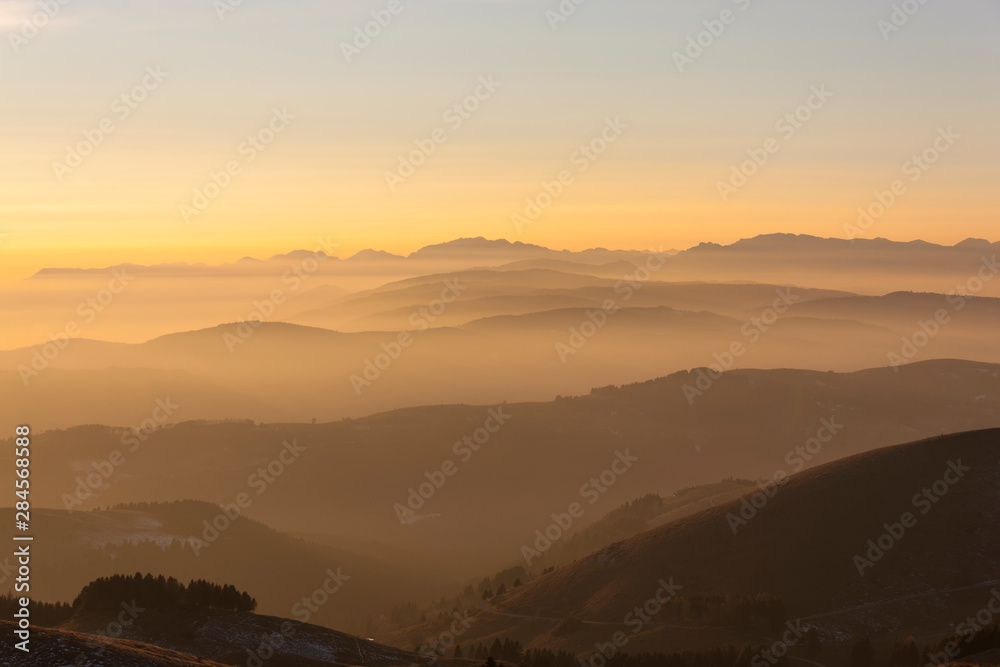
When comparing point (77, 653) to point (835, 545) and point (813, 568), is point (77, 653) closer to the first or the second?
point (813, 568)

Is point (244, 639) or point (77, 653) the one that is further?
point (244, 639)

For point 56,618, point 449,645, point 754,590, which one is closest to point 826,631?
point 754,590

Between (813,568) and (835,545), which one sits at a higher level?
(835,545)

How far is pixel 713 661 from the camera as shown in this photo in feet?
284

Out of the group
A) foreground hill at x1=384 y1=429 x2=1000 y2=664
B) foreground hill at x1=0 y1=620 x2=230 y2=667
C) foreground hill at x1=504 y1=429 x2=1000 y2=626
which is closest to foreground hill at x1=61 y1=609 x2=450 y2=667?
foreground hill at x1=0 y1=620 x2=230 y2=667

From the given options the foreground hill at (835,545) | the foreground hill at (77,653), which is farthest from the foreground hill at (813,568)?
the foreground hill at (77,653)

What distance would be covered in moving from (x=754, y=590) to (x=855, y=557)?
1354 cm

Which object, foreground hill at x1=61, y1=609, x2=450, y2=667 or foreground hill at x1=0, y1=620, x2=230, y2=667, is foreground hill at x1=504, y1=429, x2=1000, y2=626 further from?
foreground hill at x1=0, y1=620, x2=230, y2=667

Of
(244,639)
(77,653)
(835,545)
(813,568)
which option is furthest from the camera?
Answer: (835,545)

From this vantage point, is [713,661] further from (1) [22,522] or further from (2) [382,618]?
(2) [382,618]

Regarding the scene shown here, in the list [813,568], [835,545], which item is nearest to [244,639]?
[813,568]

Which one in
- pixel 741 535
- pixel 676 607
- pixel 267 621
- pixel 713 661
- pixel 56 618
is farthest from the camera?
pixel 741 535

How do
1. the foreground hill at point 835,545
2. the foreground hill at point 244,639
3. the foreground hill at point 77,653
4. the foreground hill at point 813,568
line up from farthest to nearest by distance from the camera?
the foreground hill at point 835,545
the foreground hill at point 813,568
the foreground hill at point 244,639
the foreground hill at point 77,653

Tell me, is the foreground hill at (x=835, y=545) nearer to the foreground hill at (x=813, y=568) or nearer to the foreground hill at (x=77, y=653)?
A: the foreground hill at (x=813, y=568)
